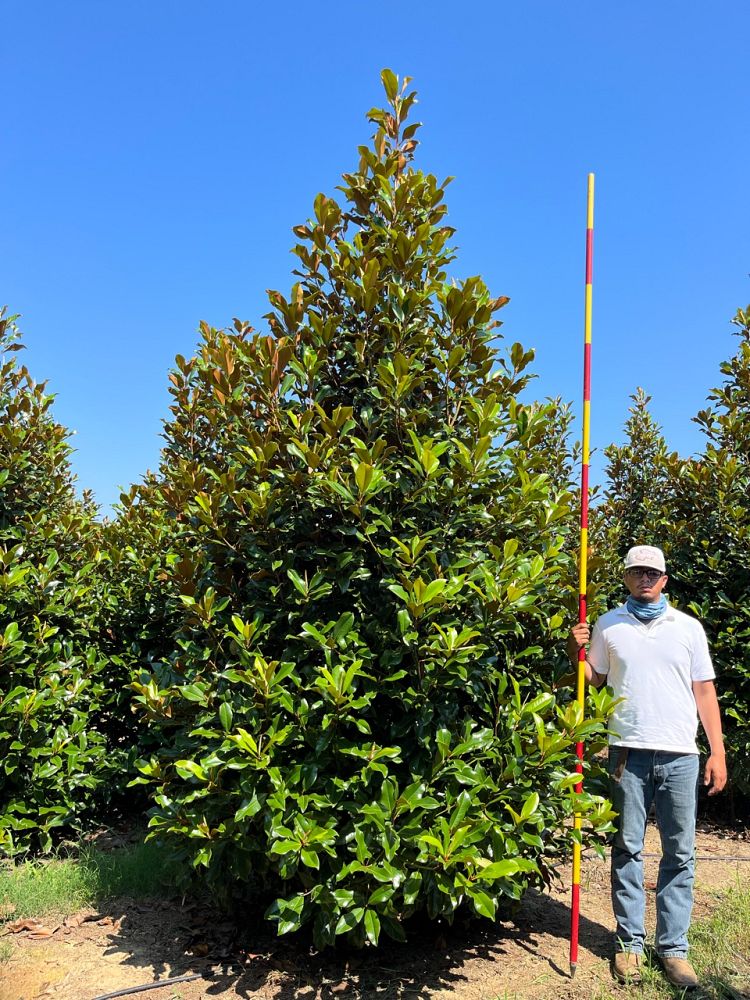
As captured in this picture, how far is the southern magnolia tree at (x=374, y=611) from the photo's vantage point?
133 inches

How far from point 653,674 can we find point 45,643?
14.0 feet

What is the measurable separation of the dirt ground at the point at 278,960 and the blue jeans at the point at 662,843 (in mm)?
316

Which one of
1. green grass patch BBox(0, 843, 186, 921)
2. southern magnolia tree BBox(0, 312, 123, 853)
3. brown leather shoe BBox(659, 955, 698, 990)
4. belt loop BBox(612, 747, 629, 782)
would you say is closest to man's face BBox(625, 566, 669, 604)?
belt loop BBox(612, 747, 629, 782)

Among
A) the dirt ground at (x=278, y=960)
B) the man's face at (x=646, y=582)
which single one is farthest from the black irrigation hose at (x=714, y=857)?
the man's face at (x=646, y=582)

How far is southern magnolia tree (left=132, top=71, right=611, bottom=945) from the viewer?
3.38 m

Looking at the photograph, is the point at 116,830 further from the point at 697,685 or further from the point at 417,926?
the point at 697,685

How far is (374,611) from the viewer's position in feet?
12.3

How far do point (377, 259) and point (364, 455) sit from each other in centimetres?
118

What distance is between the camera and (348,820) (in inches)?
140

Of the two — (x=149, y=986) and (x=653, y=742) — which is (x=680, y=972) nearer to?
(x=653, y=742)

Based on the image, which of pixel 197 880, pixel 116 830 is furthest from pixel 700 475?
pixel 116 830

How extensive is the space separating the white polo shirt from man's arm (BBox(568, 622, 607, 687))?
47mm

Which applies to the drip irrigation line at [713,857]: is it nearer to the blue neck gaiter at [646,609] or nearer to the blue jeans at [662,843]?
the blue jeans at [662,843]

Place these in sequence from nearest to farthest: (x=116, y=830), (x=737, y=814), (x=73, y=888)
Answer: (x=73, y=888) → (x=116, y=830) → (x=737, y=814)
